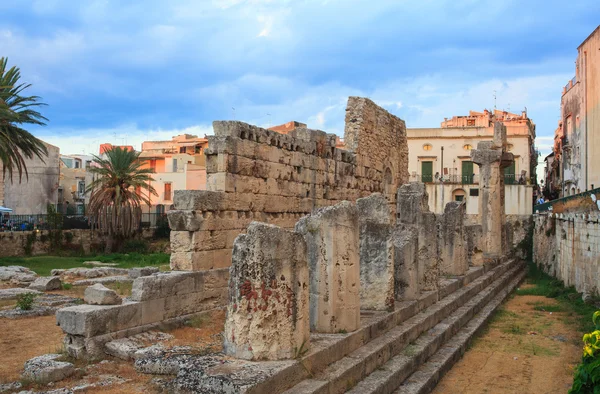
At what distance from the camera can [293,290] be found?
209 inches

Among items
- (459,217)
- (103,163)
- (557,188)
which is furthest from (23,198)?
(557,188)

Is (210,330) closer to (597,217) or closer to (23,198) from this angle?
(597,217)

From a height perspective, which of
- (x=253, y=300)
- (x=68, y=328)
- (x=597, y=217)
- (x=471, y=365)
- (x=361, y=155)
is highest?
(x=361, y=155)

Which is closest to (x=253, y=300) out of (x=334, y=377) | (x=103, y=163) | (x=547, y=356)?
(x=334, y=377)

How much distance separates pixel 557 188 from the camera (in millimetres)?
44625

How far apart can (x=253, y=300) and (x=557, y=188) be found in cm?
4458

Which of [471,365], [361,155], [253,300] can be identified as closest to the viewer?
[253,300]

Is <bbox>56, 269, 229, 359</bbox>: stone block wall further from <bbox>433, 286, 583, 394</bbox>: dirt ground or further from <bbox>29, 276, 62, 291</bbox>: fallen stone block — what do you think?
<bbox>29, 276, 62, 291</bbox>: fallen stone block

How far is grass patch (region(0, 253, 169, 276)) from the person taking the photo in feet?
75.6

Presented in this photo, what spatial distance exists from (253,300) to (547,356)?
18.6ft

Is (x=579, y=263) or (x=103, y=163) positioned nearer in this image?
(x=579, y=263)

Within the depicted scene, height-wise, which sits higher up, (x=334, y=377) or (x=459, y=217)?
(x=459, y=217)

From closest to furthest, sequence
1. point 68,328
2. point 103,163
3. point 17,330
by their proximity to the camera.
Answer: point 68,328 → point 17,330 → point 103,163

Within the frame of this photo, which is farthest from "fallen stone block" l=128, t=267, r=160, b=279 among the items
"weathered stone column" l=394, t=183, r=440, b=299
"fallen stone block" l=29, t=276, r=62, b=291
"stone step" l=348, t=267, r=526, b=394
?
"stone step" l=348, t=267, r=526, b=394
